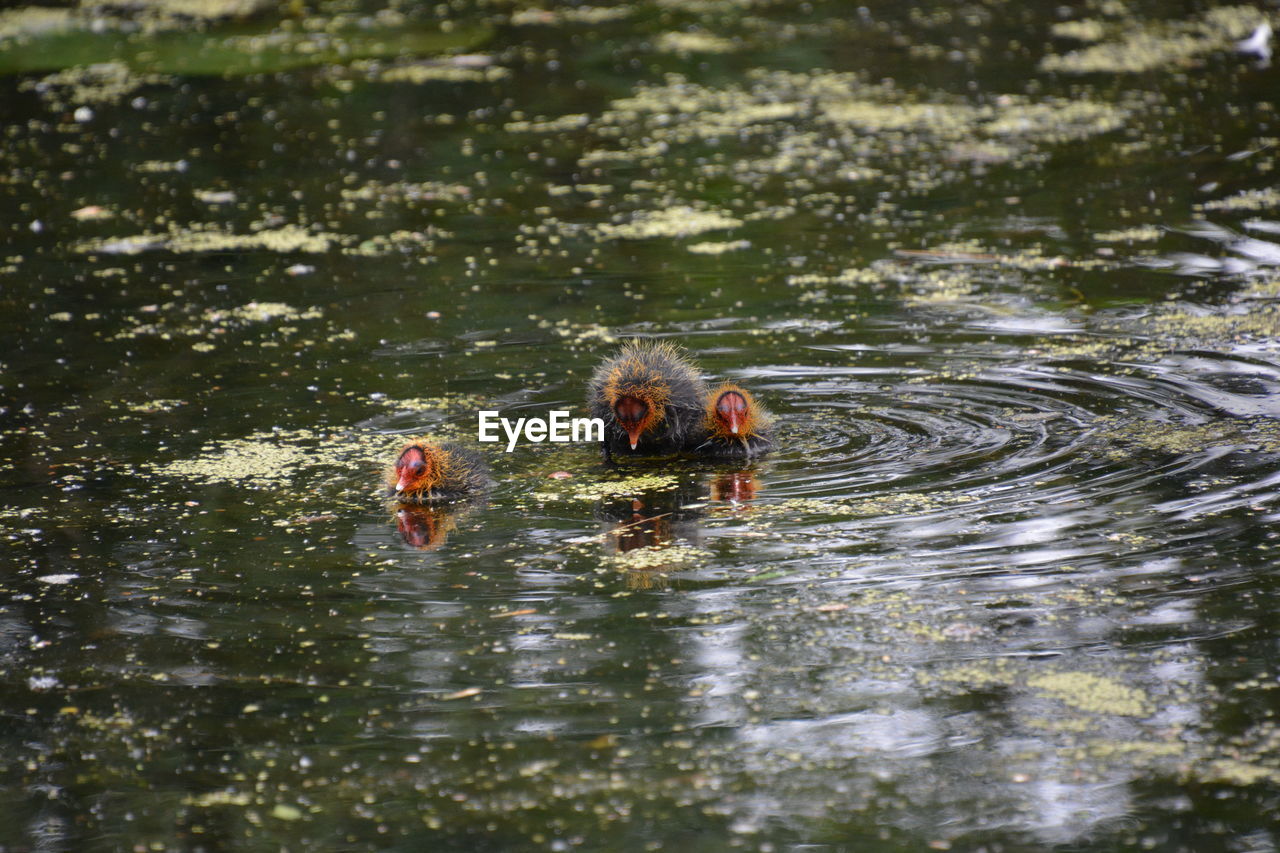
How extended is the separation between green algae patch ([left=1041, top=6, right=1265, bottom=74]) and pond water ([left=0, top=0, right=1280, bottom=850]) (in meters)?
0.12

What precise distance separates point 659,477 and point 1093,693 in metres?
2.40

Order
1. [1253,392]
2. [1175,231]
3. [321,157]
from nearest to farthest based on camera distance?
[1253,392]
[1175,231]
[321,157]

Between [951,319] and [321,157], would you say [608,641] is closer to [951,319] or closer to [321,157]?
[951,319]

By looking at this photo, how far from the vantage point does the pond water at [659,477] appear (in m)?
3.78

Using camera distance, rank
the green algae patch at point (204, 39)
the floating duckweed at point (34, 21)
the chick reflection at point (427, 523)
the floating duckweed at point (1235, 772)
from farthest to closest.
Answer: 1. the floating duckweed at point (34, 21)
2. the green algae patch at point (204, 39)
3. the chick reflection at point (427, 523)
4. the floating duckweed at point (1235, 772)

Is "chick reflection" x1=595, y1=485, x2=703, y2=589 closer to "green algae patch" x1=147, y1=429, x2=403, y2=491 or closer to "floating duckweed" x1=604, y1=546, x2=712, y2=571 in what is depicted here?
"floating duckweed" x1=604, y1=546, x2=712, y2=571

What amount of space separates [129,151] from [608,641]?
Result: 9.05m

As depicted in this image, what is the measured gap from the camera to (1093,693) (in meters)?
4.02

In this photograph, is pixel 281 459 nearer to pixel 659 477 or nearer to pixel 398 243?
pixel 659 477

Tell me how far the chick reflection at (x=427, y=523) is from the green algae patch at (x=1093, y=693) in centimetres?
218

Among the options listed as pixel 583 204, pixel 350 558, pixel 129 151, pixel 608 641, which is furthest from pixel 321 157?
pixel 608 641

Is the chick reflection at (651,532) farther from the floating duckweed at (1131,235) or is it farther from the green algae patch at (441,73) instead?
the green algae patch at (441,73)

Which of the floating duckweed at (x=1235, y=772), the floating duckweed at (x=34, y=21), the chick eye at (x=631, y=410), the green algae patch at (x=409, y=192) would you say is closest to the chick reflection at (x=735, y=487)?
the chick eye at (x=631, y=410)

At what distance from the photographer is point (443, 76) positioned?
14070 mm
